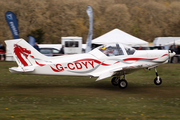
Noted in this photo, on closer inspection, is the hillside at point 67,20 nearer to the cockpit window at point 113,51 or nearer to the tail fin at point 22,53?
the tail fin at point 22,53

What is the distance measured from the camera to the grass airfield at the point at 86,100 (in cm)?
681

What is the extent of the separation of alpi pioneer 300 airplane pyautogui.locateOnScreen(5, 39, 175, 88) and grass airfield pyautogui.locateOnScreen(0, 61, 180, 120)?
80 cm

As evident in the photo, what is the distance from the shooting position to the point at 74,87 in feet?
37.1

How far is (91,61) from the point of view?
10.8 metres

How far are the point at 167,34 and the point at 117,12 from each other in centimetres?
1745

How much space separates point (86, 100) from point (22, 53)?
3.84 m

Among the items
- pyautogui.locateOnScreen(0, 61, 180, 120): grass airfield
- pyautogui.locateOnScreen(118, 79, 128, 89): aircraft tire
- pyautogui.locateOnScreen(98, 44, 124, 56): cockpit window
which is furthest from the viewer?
pyautogui.locateOnScreen(98, 44, 124, 56): cockpit window

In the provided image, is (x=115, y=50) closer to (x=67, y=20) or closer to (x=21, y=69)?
(x=21, y=69)

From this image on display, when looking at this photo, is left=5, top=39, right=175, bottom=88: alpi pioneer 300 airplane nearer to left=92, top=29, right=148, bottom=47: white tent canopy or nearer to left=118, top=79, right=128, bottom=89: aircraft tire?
left=118, top=79, right=128, bottom=89: aircraft tire

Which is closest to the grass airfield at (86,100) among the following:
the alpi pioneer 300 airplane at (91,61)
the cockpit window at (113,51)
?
the alpi pioneer 300 airplane at (91,61)

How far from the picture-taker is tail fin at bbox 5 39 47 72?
10.6m

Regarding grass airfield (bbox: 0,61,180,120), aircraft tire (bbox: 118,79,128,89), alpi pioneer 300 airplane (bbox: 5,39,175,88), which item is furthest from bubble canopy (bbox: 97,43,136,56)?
grass airfield (bbox: 0,61,180,120)

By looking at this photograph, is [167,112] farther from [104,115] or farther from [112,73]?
[112,73]

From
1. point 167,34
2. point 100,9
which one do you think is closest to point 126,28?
point 100,9
